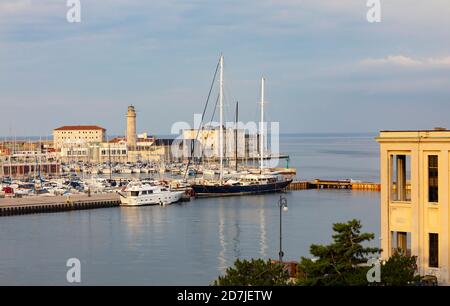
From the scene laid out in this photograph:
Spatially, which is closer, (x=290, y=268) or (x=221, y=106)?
(x=290, y=268)

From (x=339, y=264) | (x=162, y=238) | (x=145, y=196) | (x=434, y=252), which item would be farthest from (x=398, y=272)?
(x=145, y=196)

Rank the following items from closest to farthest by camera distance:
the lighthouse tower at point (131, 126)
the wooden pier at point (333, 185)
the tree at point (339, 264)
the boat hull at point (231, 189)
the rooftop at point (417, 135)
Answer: the tree at point (339, 264) < the rooftop at point (417, 135) < the boat hull at point (231, 189) < the wooden pier at point (333, 185) < the lighthouse tower at point (131, 126)

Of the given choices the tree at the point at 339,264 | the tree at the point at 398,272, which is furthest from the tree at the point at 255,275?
the tree at the point at 398,272

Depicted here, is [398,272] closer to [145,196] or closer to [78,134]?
[145,196]

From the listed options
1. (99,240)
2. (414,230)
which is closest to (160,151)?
(99,240)

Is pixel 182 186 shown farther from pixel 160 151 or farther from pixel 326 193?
pixel 160 151

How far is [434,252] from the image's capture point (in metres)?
12.9

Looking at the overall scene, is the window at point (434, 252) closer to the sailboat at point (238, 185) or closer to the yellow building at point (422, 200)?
the yellow building at point (422, 200)

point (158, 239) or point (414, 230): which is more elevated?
point (414, 230)

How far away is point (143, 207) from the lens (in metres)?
43.3

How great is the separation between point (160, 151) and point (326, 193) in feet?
173

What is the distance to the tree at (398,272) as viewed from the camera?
10633mm
